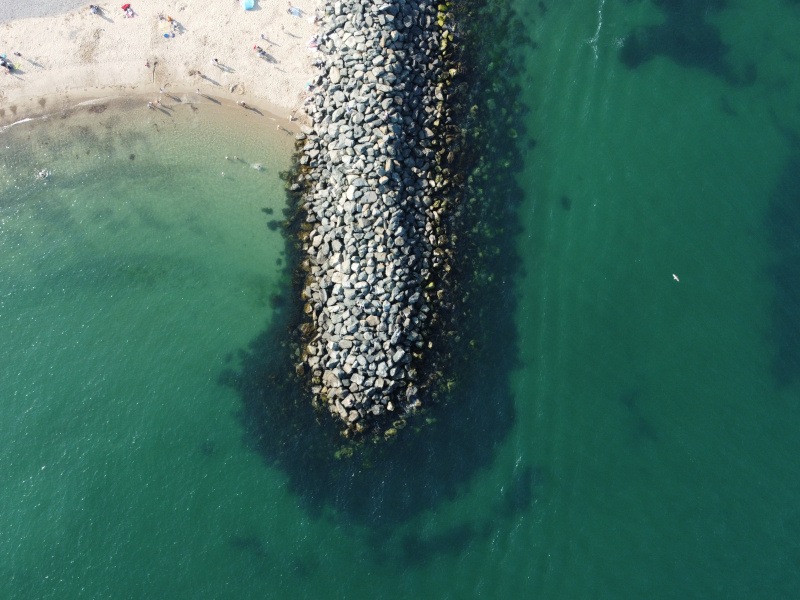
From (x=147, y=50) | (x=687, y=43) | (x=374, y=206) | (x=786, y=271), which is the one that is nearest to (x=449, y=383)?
(x=374, y=206)

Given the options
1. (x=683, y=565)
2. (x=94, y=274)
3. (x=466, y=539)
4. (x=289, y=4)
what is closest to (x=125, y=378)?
(x=94, y=274)

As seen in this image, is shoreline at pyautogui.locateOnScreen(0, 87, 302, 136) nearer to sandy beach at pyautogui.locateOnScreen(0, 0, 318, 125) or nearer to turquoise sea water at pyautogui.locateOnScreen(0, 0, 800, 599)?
sandy beach at pyautogui.locateOnScreen(0, 0, 318, 125)

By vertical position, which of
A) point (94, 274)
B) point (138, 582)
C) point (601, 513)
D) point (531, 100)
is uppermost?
point (531, 100)

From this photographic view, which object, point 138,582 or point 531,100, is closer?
point 138,582

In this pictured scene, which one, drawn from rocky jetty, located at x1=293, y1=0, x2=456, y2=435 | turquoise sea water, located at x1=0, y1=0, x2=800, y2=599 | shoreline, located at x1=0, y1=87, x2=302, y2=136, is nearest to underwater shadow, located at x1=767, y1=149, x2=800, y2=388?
turquoise sea water, located at x1=0, y1=0, x2=800, y2=599

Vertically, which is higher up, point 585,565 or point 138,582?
point 585,565

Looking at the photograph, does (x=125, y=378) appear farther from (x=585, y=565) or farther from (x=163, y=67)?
(x=585, y=565)
